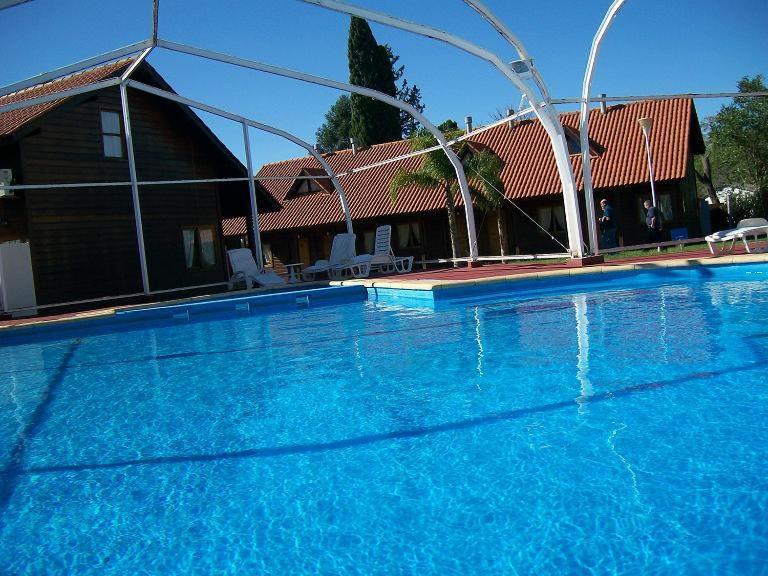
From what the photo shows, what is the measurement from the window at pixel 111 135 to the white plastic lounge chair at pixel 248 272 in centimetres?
419

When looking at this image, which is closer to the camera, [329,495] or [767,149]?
[329,495]

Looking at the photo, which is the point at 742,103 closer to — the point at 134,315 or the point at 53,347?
the point at 134,315

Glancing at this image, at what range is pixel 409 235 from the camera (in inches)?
1095

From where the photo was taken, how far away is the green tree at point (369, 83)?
3772 centimetres

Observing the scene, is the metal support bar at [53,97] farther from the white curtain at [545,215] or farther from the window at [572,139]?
the window at [572,139]

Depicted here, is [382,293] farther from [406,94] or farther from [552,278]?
[406,94]

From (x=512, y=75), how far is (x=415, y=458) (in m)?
8.99

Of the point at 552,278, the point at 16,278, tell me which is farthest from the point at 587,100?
the point at 16,278

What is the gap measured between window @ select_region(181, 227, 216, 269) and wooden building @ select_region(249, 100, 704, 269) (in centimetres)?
461

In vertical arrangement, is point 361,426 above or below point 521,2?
below

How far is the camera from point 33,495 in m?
4.24

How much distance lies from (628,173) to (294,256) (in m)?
14.3

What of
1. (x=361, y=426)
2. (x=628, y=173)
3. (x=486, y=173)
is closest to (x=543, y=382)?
(x=361, y=426)

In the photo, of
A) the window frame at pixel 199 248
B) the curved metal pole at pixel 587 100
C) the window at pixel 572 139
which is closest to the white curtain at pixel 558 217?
the window at pixel 572 139
